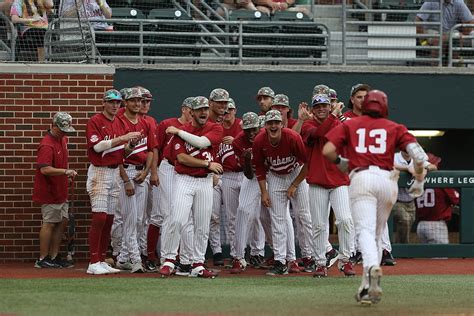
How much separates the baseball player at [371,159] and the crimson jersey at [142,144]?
408 centimetres

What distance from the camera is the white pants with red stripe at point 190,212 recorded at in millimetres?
12797

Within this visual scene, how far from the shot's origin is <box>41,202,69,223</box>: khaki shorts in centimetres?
1445

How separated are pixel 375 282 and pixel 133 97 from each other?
4.84 metres

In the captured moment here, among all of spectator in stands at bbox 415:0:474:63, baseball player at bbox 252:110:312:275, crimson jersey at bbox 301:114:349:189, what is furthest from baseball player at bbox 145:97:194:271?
spectator in stands at bbox 415:0:474:63

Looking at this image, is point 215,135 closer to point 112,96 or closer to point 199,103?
point 199,103

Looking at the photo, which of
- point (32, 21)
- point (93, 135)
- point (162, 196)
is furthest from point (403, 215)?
point (32, 21)

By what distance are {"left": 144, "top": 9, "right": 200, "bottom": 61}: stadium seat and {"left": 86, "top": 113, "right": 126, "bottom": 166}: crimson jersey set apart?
11.9ft

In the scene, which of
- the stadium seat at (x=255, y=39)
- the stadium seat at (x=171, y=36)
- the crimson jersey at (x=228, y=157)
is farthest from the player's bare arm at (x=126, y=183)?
the stadium seat at (x=255, y=39)

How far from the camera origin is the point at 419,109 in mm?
17344

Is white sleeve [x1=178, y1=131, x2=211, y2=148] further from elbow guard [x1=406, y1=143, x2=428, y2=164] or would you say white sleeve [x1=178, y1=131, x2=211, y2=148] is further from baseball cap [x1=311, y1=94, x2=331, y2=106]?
elbow guard [x1=406, y1=143, x2=428, y2=164]

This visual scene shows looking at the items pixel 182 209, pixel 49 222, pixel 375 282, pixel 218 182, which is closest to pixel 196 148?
pixel 182 209

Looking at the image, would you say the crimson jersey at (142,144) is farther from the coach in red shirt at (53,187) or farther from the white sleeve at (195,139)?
the white sleeve at (195,139)

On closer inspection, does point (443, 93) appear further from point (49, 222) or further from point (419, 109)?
point (49, 222)

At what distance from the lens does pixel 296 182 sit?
1334 centimetres
